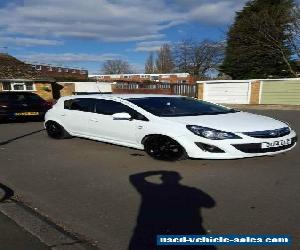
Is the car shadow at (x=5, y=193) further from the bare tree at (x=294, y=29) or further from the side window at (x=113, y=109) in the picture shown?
the bare tree at (x=294, y=29)

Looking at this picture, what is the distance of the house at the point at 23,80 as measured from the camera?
117 feet

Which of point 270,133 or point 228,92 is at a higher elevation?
point 270,133

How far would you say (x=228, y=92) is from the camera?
30.5 meters

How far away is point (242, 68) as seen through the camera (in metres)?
39.2

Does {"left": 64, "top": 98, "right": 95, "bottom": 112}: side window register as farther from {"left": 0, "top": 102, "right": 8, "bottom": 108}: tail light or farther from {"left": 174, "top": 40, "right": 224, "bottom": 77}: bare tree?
{"left": 174, "top": 40, "right": 224, "bottom": 77}: bare tree

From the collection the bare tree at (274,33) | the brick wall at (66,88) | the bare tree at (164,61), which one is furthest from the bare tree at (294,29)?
the bare tree at (164,61)

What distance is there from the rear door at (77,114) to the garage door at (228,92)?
2132cm

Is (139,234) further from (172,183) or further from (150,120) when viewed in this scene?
(150,120)

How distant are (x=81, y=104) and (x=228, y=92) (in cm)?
2221

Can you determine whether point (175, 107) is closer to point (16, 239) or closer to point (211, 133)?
point (211, 133)

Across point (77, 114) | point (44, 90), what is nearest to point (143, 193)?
point (77, 114)

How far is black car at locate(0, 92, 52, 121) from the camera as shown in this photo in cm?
1552

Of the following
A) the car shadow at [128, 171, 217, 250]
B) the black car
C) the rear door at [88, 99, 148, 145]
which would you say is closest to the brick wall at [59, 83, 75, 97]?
the black car

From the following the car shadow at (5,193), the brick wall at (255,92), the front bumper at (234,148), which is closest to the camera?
the car shadow at (5,193)
